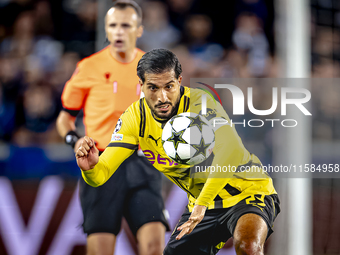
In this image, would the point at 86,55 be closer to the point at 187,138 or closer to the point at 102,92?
the point at 102,92

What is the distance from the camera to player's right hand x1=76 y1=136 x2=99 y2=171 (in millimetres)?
2338

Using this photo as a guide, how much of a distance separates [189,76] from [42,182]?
75.2 inches

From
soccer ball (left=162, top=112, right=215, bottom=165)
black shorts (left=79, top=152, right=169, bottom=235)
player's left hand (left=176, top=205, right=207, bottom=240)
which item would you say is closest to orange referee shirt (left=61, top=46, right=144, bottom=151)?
black shorts (left=79, top=152, right=169, bottom=235)

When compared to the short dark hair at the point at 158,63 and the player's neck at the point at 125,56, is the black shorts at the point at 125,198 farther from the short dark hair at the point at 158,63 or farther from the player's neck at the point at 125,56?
the short dark hair at the point at 158,63

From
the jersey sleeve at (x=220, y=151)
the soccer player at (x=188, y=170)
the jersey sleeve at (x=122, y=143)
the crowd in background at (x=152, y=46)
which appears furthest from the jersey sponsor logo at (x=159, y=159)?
the crowd in background at (x=152, y=46)

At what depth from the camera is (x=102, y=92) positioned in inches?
144

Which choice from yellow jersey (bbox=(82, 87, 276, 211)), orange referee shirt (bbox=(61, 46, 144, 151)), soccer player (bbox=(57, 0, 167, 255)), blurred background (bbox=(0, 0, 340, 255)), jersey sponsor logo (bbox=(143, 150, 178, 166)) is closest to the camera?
yellow jersey (bbox=(82, 87, 276, 211))

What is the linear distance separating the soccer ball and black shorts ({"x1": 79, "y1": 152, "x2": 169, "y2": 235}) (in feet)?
2.35

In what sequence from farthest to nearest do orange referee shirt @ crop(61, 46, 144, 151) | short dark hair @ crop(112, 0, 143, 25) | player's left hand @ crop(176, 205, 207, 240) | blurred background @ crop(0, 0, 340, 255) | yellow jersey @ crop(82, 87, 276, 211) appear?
blurred background @ crop(0, 0, 340, 255), short dark hair @ crop(112, 0, 143, 25), orange referee shirt @ crop(61, 46, 144, 151), yellow jersey @ crop(82, 87, 276, 211), player's left hand @ crop(176, 205, 207, 240)

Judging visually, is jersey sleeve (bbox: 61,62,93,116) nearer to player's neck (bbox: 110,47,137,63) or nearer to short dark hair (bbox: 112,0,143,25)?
player's neck (bbox: 110,47,137,63)

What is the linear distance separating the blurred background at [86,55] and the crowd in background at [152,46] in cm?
1

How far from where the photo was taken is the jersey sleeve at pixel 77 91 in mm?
3748

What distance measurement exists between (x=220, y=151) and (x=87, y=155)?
0.81 metres

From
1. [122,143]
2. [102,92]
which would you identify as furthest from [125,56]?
[122,143]
